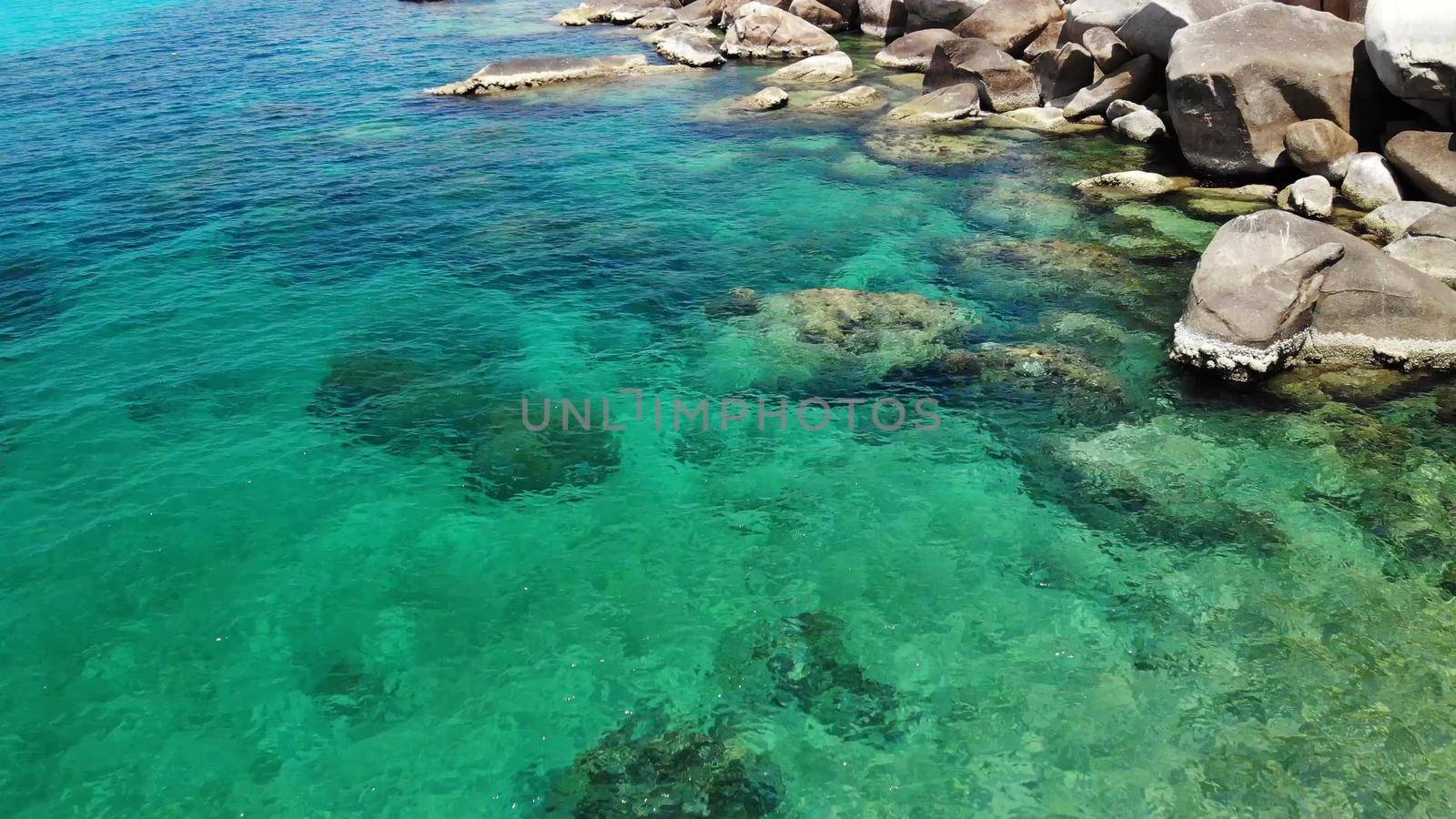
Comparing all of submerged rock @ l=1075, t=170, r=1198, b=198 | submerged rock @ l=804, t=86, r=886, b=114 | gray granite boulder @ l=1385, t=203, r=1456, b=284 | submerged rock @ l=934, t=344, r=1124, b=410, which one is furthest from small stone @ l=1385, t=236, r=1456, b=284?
submerged rock @ l=804, t=86, r=886, b=114

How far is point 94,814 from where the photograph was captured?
9859 millimetres

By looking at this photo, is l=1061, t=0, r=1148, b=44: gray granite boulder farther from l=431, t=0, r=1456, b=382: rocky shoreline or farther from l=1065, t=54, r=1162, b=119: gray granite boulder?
l=1065, t=54, r=1162, b=119: gray granite boulder

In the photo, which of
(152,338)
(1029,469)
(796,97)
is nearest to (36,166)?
(152,338)

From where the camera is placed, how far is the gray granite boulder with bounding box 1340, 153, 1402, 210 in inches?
806

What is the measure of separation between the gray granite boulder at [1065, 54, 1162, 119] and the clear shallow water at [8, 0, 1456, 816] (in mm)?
6909


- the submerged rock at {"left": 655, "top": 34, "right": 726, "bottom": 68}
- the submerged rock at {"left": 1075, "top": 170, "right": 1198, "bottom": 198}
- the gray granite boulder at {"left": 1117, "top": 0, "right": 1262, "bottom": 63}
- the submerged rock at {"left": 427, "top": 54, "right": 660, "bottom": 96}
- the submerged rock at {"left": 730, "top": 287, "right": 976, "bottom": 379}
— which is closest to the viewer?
the submerged rock at {"left": 730, "top": 287, "right": 976, "bottom": 379}

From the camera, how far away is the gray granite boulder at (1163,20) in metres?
25.1

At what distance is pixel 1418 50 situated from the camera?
19609 millimetres

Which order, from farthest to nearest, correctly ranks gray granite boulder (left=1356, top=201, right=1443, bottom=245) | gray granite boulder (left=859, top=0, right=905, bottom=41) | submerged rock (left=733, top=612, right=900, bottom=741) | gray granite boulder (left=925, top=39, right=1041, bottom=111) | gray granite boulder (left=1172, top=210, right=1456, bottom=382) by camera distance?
gray granite boulder (left=859, top=0, right=905, bottom=41) → gray granite boulder (left=925, top=39, right=1041, bottom=111) → gray granite boulder (left=1356, top=201, right=1443, bottom=245) → gray granite boulder (left=1172, top=210, right=1456, bottom=382) → submerged rock (left=733, top=612, right=900, bottom=741)

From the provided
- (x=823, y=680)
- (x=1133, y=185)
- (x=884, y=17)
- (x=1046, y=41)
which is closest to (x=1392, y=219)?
(x=1133, y=185)

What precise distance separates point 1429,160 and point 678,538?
18.1m

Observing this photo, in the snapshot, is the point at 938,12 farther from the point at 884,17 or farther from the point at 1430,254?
the point at 1430,254

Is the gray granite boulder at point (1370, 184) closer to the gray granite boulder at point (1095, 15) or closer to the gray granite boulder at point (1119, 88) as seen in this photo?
the gray granite boulder at point (1119, 88)

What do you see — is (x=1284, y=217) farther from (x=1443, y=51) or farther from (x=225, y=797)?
(x=225, y=797)
